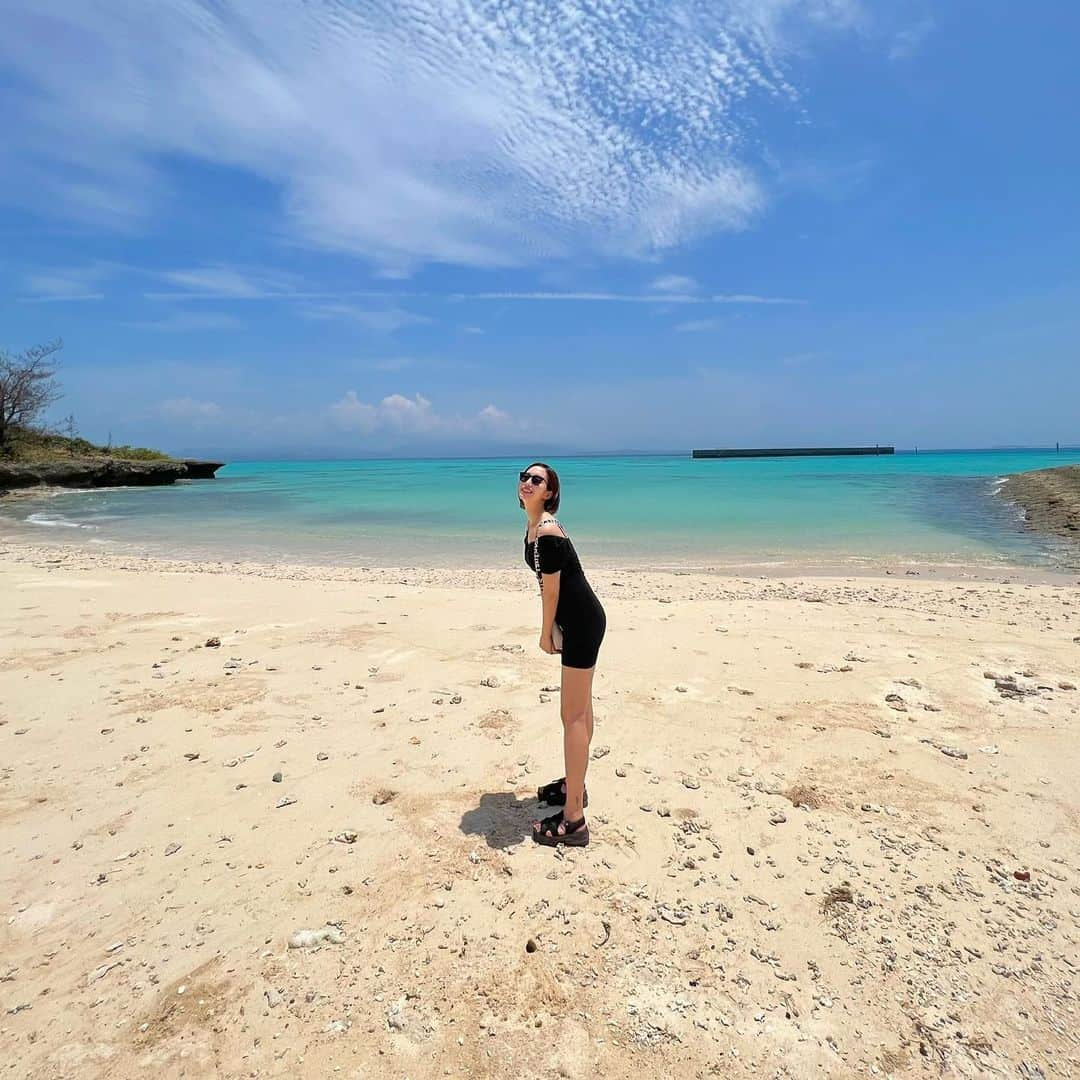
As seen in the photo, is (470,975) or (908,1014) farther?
(470,975)

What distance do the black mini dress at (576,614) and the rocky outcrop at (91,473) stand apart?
44039mm

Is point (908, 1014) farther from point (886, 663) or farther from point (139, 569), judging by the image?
point (139, 569)

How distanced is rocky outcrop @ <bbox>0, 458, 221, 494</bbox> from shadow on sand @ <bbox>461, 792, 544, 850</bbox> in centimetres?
4350

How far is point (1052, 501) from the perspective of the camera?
2523cm

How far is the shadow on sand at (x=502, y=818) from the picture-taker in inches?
140

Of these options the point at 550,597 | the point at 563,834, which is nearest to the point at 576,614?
the point at 550,597

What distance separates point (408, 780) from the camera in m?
4.14

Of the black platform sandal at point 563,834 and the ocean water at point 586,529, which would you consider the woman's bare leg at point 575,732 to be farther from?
the ocean water at point 586,529

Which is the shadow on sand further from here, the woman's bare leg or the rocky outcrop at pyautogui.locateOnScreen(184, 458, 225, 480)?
the rocky outcrop at pyautogui.locateOnScreen(184, 458, 225, 480)

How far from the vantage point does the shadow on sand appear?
3547 millimetres

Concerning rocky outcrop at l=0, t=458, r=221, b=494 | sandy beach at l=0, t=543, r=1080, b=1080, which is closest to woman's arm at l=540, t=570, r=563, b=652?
sandy beach at l=0, t=543, r=1080, b=1080

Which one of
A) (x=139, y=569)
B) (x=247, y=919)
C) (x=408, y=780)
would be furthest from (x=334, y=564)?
(x=247, y=919)

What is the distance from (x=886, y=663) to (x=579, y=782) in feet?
13.8

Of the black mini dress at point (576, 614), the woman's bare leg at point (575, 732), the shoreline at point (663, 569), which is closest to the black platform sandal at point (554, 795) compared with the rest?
the woman's bare leg at point (575, 732)
